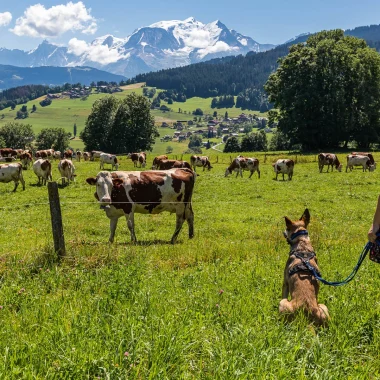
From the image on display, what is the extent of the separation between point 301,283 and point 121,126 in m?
74.9

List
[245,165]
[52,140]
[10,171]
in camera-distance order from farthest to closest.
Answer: [52,140], [245,165], [10,171]

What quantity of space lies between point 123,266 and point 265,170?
33.5m

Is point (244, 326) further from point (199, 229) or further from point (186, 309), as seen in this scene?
point (199, 229)

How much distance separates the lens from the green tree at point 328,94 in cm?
5675

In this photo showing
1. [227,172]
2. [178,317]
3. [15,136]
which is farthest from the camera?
[15,136]

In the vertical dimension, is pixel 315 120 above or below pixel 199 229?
above

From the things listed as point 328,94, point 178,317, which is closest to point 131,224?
point 178,317

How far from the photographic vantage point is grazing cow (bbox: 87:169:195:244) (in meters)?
12.3

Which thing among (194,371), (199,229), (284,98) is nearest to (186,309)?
(194,371)

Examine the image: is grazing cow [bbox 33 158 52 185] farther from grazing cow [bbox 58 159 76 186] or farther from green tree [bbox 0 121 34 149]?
green tree [bbox 0 121 34 149]

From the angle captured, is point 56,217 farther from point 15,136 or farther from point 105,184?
point 15,136

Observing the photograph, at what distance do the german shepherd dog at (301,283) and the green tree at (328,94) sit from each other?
54.7 meters

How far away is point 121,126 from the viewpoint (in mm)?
76812

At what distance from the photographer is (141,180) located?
12.6 metres
